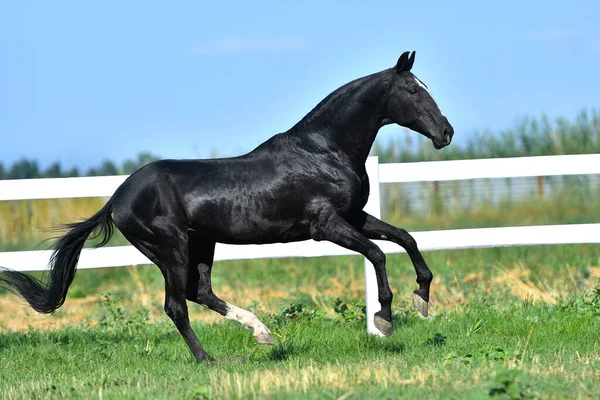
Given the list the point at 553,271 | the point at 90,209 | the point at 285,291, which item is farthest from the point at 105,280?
the point at 553,271

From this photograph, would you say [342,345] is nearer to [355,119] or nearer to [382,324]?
[382,324]

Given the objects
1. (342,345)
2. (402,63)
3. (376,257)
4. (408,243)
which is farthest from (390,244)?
(402,63)

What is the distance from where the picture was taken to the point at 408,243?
706cm

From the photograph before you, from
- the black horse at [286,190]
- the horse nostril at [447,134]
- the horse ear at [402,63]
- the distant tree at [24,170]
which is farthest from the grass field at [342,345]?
the distant tree at [24,170]

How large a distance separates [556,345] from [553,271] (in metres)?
5.83

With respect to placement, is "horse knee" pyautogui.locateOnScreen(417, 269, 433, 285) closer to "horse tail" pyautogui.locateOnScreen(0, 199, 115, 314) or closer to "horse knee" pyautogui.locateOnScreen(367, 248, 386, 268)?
"horse knee" pyautogui.locateOnScreen(367, 248, 386, 268)

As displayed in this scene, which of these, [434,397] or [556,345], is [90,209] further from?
[434,397]

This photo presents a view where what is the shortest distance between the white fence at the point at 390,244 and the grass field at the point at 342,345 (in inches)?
24.3

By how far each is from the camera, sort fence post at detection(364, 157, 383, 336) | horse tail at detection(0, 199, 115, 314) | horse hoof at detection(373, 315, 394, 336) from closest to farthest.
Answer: horse hoof at detection(373, 315, 394, 336)
horse tail at detection(0, 199, 115, 314)
fence post at detection(364, 157, 383, 336)

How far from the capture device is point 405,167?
29.5 ft

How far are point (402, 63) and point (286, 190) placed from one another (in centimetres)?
127

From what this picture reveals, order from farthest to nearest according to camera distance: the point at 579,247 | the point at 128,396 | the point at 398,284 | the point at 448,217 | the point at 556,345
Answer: the point at 448,217 → the point at 579,247 → the point at 398,284 → the point at 556,345 → the point at 128,396

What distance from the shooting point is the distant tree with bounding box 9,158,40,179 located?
69.5ft

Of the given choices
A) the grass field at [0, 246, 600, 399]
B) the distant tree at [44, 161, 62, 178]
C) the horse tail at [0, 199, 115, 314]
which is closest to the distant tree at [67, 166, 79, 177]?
the distant tree at [44, 161, 62, 178]
